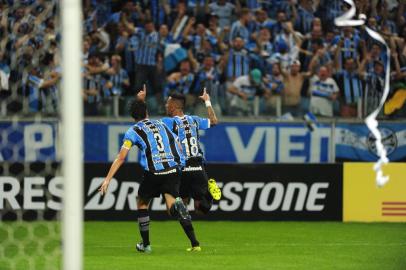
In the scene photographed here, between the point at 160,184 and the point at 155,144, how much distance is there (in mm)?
469

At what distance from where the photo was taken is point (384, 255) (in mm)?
12320

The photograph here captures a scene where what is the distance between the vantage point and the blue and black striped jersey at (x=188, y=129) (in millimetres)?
13266

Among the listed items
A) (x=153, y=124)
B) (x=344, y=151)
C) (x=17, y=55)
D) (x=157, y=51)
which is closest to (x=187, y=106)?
(x=157, y=51)

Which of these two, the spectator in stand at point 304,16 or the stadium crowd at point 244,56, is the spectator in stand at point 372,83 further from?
the spectator in stand at point 304,16

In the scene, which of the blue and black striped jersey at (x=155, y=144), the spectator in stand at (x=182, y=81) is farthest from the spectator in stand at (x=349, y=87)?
the blue and black striped jersey at (x=155, y=144)

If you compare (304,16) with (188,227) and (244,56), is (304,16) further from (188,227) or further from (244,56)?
(188,227)

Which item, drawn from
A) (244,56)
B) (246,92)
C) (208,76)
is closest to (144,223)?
(246,92)

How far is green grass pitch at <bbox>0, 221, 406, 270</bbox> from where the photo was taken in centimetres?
1123

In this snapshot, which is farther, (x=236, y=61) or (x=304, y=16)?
(x=304, y=16)

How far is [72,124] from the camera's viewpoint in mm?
6359

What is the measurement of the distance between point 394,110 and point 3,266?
8.99 meters

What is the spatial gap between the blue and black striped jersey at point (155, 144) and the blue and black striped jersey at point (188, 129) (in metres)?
0.77

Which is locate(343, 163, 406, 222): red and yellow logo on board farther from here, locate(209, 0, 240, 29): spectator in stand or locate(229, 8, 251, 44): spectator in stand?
locate(209, 0, 240, 29): spectator in stand

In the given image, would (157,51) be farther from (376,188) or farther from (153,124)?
(153,124)
